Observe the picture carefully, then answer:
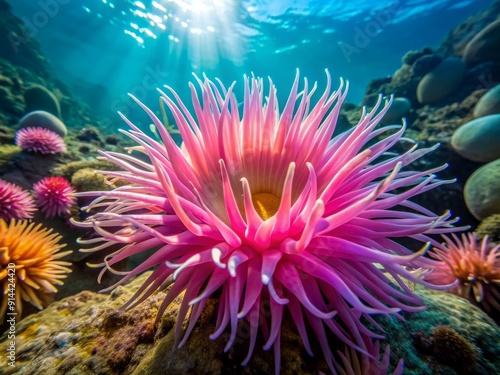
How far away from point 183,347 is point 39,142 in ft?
16.5

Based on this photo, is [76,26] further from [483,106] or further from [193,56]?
[483,106]

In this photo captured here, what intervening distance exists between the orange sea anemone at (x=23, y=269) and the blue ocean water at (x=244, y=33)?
56.5 ft

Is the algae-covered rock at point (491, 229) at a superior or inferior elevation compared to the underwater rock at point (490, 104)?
inferior

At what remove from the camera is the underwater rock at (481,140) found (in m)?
4.91

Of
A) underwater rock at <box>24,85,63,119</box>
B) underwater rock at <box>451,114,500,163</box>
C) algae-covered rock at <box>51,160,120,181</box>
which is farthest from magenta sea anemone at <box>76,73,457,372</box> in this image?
underwater rock at <box>24,85,63,119</box>

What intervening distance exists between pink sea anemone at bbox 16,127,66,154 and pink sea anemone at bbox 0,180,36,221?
1.81 meters

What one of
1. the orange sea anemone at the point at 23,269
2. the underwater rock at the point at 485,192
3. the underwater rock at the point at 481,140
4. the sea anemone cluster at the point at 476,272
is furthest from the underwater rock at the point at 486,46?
the orange sea anemone at the point at 23,269

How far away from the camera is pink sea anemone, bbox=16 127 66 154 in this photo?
438 cm

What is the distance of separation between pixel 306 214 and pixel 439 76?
1105cm

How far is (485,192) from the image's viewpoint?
4172 millimetres

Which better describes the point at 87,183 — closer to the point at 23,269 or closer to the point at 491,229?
the point at 23,269

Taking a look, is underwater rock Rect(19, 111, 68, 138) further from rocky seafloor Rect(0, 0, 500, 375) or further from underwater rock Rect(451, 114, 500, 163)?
underwater rock Rect(451, 114, 500, 163)

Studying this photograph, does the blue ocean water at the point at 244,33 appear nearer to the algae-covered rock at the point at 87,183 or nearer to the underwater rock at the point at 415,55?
the underwater rock at the point at 415,55

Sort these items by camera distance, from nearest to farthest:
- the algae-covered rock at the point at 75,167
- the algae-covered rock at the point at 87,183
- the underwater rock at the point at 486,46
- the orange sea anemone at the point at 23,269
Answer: the orange sea anemone at the point at 23,269 < the algae-covered rock at the point at 87,183 < the algae-covered rock at the point at 75,167 < the underwater rock at the point at 486,46
